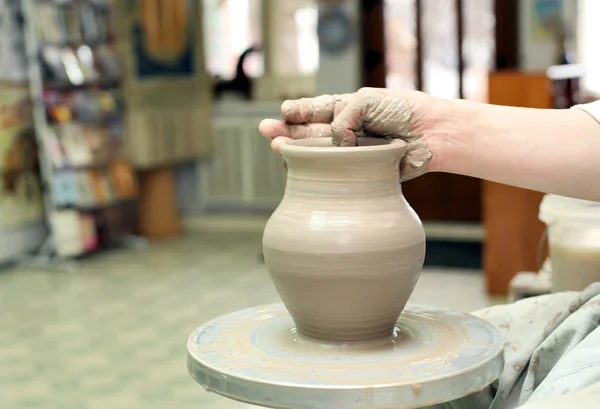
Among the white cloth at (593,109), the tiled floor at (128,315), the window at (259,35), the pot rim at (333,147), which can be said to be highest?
the window at (259,35)

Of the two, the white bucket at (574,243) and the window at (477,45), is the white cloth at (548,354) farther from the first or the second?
the window at (477,45)

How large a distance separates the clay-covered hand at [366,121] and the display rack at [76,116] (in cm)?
349

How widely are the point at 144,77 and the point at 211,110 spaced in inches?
26.3

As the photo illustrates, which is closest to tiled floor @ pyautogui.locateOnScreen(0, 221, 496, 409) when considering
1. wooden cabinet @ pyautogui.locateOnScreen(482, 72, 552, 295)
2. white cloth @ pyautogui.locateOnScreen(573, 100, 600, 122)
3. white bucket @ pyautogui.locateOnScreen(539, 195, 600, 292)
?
wooden cabinet @ pyautogui.locateOnScreen(482, 72, 552, 295)

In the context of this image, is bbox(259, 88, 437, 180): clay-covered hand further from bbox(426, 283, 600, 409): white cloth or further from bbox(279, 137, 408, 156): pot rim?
bbox(426, 283, 600, 409): white cloth

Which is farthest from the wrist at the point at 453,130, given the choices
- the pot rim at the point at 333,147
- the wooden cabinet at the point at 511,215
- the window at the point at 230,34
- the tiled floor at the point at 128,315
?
Result: the window at the point at 230,34

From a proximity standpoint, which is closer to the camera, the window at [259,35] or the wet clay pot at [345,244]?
the wet clay pot at [345,244]

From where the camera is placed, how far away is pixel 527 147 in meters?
1.54

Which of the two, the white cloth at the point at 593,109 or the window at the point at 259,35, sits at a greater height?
the window at the point at 259,35

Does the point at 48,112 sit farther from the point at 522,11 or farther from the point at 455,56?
the point at 522,11

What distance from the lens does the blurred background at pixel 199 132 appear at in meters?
4.08

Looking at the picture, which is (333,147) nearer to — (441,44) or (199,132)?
(441,44)

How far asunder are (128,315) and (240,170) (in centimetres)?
229

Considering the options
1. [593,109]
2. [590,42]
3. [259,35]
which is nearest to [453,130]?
[593,109]
